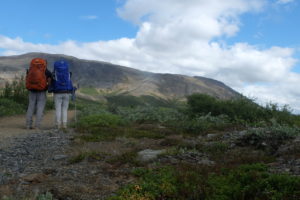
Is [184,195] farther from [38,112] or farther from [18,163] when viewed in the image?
[38,112]

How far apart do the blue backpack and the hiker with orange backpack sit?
0.22m

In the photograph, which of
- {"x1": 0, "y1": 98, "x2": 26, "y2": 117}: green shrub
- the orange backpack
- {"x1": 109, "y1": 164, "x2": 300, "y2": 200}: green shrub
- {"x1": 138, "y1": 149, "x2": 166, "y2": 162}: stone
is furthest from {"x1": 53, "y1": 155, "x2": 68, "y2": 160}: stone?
{"x1": 0, "y1": 98, "x2": 26, "y2": 117}: green shrub

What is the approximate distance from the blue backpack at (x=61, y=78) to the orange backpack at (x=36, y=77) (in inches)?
16.6

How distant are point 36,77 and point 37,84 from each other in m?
0.23

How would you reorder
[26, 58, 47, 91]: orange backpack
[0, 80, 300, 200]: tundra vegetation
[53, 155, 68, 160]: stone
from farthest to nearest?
[26, 58, 47, 91]: orange backpack
[53, 155, 68, 160]: stone
[0, 80, 300, 200]: tundra vegetation

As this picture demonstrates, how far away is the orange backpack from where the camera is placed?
12070mm

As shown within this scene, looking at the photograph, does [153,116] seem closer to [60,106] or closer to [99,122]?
[99,122]

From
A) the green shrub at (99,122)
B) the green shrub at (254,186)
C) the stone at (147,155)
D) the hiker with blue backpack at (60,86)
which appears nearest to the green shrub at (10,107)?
the green shrub at (99,122)

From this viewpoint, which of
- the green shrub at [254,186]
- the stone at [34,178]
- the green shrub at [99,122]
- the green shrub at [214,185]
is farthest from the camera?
the green shrub at [99,122]

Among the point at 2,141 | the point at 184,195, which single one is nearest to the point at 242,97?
the point at 2,141

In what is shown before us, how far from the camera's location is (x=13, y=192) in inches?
205

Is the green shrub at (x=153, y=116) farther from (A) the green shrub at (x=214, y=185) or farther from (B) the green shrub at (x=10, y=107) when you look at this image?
(A) the green shrub at (x=214, y=185)

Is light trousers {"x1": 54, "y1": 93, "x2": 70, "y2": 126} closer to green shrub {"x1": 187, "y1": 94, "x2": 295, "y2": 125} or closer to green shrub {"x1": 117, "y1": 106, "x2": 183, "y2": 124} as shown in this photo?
green shrub {"x1": 117, "y1": 106, "x2": 183, "y2": 124}

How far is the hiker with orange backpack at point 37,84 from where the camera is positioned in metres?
12.1
